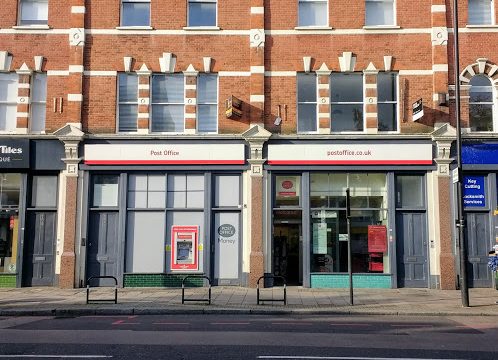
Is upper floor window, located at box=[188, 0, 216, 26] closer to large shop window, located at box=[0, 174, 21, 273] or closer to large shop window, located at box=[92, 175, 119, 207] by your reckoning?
large shop window, located at box=[92, 175, 119, 207]

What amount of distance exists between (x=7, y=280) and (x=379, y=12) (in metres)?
16.5

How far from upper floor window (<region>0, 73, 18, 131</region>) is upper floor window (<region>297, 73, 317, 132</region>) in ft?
33.7

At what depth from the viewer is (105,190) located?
18344 mm

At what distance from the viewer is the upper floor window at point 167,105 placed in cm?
1858

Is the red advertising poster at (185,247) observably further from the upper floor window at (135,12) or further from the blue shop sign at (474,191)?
the blue shop sign at (474,191)

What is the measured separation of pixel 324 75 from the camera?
60.3 ft

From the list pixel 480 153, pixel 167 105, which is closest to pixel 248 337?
pixel 167 105

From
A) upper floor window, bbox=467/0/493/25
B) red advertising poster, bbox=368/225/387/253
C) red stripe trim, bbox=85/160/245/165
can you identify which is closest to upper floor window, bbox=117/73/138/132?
red stripe trim, bbox=85/160/245/165

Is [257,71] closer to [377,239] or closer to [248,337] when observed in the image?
[377,239]

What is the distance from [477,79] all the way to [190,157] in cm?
1066

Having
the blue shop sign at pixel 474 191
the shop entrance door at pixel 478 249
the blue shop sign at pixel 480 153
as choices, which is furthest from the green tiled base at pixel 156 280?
the blue shop sign at pixel 480 153

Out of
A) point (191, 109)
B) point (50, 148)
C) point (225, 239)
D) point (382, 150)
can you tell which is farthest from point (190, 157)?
point (382, 150)

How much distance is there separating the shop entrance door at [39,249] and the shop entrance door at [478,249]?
1458cm

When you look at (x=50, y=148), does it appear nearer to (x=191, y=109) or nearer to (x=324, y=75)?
(x=191, y=109)
